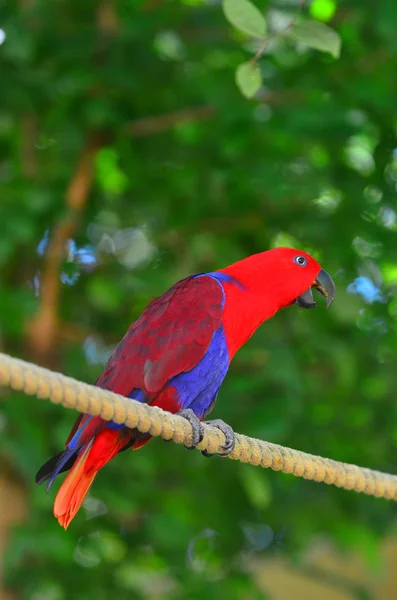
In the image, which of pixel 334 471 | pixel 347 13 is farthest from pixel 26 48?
pixel 334 471

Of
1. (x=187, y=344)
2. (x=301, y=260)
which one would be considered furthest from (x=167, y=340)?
(x=301, y=260)

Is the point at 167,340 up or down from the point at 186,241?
up

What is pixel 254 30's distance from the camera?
64.8 inches

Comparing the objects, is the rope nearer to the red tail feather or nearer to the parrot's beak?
the red tail feather

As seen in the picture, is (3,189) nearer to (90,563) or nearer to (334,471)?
(90,563)

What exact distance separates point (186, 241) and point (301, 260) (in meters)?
1.22

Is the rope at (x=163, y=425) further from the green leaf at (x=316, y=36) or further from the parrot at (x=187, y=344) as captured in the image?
the green leaf at (x=316, y=36)

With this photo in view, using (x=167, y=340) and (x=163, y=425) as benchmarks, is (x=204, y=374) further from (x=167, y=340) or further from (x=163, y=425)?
(x=163, y=425)

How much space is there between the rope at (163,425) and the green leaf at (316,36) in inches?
27.8

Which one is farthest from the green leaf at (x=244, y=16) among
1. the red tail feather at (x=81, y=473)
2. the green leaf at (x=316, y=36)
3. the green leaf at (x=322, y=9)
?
the green leaf at (x=322, y=9)

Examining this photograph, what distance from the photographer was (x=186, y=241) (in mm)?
3348

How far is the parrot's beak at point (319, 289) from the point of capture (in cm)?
221

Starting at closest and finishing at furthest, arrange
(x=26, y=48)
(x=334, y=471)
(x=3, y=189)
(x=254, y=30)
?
(x=254, y=30) → (x=334, y=471) → (x=26, y=48) → (x=3, y=189)

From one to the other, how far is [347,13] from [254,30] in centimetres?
159
